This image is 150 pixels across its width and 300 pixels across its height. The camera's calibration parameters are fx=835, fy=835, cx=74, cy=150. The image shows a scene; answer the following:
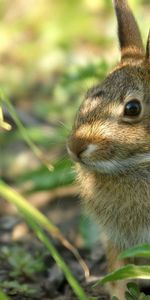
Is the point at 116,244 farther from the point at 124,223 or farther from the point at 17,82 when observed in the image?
the point at 17,82

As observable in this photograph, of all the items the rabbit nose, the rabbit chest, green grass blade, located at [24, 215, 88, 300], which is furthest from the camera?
the rabbit chest

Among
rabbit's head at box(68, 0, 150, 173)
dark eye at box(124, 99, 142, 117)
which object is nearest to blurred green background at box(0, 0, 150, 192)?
rabbit's head at box(68, 0, 150, 173)

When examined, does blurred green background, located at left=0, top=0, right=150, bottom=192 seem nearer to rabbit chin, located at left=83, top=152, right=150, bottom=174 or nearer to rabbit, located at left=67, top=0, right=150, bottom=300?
rabbit, located at left=67, top=0, right=150, bottom=300

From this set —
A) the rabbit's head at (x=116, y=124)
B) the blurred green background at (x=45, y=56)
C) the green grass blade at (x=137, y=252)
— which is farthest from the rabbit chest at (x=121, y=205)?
the blurred green background at (x=45, y=56)

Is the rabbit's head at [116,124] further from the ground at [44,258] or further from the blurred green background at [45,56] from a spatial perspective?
the blurred green background at [45,56]

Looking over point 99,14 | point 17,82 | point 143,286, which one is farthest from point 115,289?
point 99,14
